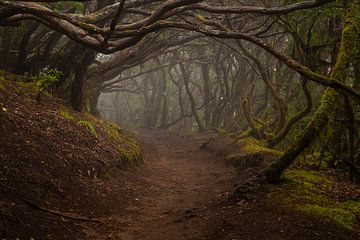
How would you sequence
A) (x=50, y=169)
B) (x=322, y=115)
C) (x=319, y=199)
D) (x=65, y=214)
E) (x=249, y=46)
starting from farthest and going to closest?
(x=249, y=46) → (x=50, y=169) → (x=322, y=115) → (x=319, y=199) → (x=65, y=214)

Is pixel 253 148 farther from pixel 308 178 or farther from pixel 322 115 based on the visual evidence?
pixel 322 115

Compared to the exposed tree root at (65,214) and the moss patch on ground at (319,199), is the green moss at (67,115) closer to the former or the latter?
the exposed tree root at (65,214)

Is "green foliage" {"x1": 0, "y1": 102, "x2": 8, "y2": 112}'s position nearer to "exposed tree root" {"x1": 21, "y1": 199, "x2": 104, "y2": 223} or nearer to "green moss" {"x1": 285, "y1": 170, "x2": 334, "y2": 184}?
"exposed tree root" {"x1": 21, "y1": 199, "x2": 104, "y2": 223}

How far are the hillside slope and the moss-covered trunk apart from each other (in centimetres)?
310

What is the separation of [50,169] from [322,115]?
16.1 ft

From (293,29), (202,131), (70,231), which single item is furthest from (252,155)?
(202,131)

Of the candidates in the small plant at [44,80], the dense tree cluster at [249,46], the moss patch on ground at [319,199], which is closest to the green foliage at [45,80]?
the small plant at [44,80]

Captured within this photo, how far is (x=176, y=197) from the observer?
350 inches

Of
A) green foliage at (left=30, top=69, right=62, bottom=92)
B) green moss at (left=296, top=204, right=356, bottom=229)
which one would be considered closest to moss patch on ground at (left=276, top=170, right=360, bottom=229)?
green moss at (left=296, top=204, right=356, bottom=229)

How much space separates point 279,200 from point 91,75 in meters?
10.4

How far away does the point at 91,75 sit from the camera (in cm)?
1490

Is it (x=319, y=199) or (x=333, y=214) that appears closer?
(x=333, y=214)

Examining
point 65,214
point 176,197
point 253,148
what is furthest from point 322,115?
point 253,148

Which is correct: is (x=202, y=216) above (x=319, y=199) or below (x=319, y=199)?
below
